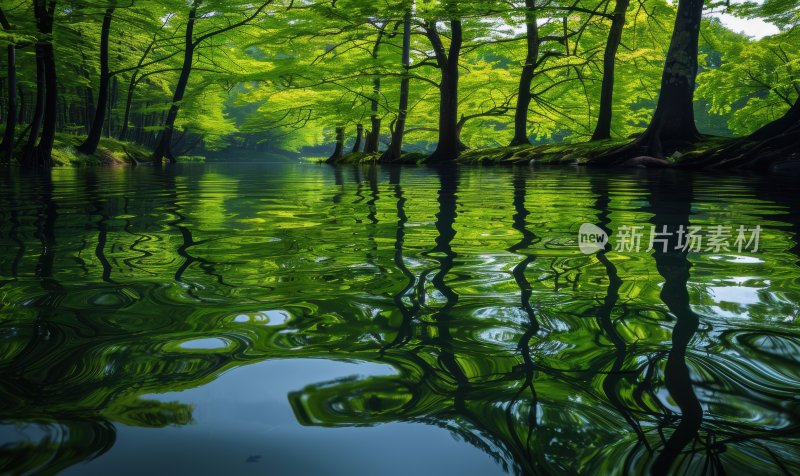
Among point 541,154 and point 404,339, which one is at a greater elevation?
point 541,154

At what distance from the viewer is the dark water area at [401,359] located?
0.73 m

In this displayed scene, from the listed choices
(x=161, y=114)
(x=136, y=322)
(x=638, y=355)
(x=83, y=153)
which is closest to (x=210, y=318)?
(x=136, y=322)

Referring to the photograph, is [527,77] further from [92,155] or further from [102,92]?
[92,155]

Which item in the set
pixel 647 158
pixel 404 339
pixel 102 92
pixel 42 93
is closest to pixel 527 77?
pixel 647 158

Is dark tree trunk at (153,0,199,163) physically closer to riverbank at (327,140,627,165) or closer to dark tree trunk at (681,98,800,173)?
riverbank at (327,140,627,165)

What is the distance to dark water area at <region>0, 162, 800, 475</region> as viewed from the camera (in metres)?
0.73

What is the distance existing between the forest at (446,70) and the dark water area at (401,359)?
280 inches

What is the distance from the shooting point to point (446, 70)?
14.5 m

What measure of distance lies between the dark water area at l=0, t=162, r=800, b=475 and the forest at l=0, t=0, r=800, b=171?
7.10 meters

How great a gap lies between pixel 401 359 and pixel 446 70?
568 inches

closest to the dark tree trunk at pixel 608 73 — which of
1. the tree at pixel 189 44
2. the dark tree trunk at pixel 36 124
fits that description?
the tree at pixel 189 44

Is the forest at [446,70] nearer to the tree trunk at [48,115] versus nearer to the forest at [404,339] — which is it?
the tree trunk at [48,115]

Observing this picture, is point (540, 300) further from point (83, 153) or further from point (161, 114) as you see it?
point (161, 114)

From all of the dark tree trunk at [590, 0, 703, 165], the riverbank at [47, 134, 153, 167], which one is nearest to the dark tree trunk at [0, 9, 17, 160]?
the riverbank at [47, 134, 153, 167]
